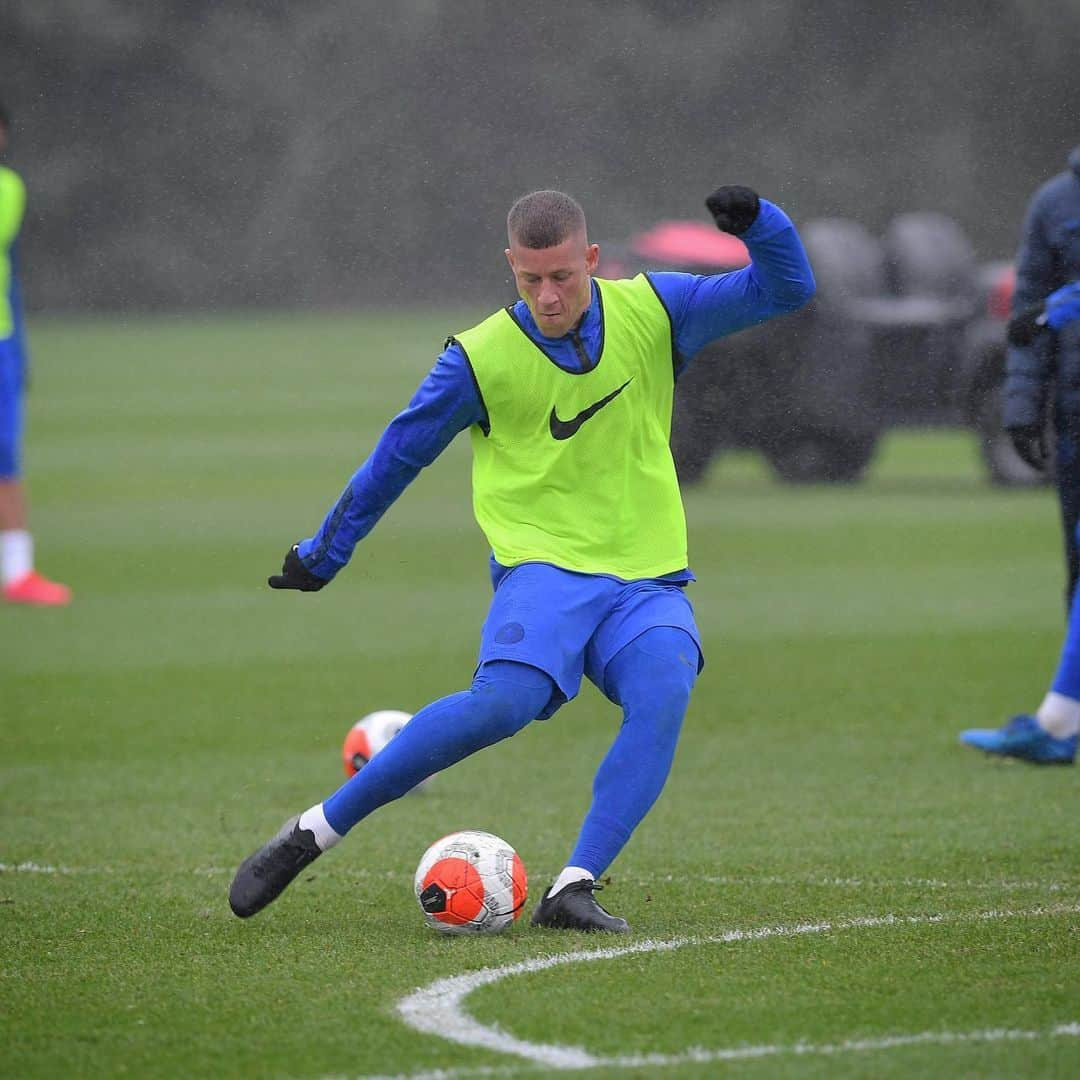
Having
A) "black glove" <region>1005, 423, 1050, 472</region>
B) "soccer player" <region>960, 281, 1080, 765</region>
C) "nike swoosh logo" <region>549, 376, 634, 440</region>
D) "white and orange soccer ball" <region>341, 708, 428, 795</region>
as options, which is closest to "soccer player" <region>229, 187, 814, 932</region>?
"nike swoosh logo" <region>549, 376, 634, 440</region>

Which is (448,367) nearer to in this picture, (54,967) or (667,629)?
(667,629)

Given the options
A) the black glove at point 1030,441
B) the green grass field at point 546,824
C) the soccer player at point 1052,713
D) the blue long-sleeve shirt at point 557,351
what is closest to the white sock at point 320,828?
the green grass field at point 546,824

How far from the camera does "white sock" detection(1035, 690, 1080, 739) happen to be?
6793mm

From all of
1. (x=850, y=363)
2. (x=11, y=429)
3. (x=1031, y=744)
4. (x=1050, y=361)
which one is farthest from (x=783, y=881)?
(x=850, y=363)

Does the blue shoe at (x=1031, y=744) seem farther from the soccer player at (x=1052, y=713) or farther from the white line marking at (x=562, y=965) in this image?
the white line marking at (x=562, y=965)

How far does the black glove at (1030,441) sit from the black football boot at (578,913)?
2.91 m

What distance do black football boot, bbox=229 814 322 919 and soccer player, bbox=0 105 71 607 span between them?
6.56m

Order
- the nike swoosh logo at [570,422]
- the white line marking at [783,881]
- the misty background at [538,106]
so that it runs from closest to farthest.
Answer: the nike swoosh logo at [570,422]
the white line marking at [783,881]
the misty background at [538,106]

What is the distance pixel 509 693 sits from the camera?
15.0 feet

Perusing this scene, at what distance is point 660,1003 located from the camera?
12.7 ft

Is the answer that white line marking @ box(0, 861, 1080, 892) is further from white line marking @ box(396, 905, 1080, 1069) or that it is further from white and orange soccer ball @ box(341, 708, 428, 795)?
white and orange soccer ball @ box(341, 708, 428, 795)

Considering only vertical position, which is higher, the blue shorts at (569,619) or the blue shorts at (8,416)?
the blue shorts at (8,416)

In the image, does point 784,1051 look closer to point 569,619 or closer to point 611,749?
point 611,749

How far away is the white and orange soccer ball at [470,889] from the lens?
15.0 feet
